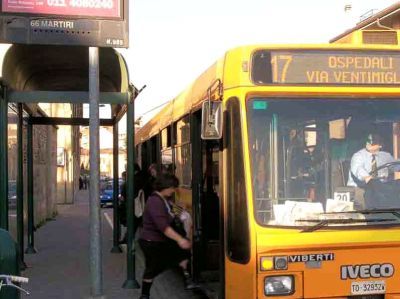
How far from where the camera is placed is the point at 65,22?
6402 mm

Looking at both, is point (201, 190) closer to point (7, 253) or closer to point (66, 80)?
point (7, 253)

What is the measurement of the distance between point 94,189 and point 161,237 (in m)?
1.09

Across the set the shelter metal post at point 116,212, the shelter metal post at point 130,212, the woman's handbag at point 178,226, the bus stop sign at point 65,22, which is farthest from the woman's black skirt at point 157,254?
the shelter metal post at point 116,212

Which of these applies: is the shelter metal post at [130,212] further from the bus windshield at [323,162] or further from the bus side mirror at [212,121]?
the bus windshield at [323,162]

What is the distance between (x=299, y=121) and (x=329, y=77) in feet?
1.55

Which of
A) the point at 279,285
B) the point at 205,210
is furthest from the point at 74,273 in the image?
the point at 279,285

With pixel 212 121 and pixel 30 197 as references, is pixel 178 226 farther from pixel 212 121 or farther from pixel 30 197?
pixel 30 197

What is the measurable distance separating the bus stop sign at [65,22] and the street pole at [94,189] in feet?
0.72

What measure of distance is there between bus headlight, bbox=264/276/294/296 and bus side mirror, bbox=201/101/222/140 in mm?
1216

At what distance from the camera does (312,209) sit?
195 inches

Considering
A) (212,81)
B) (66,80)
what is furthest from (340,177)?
(66,80)

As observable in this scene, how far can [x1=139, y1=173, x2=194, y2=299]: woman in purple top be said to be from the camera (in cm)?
683

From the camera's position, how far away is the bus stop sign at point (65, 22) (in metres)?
6.35

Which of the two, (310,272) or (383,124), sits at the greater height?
(383,124)
